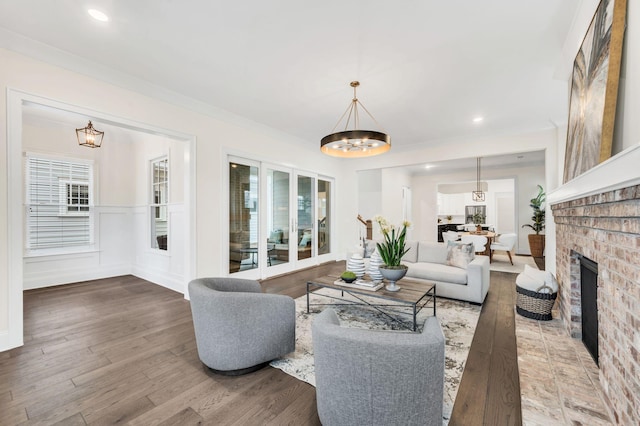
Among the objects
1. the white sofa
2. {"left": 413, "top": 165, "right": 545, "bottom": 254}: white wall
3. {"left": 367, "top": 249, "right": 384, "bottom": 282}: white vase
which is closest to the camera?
{"left": 367, "top": 249, "right": 384, "bottom": 282}: white vase

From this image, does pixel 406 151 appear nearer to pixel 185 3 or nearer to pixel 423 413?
pixel 185 3

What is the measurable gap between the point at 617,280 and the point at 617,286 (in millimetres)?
31

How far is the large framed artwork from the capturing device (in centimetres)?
152

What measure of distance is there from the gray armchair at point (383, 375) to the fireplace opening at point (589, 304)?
1497 mm

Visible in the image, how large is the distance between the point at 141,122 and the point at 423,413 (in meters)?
4.01

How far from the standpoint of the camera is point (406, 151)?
6.25 m

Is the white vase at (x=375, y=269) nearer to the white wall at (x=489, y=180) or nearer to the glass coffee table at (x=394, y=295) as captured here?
the glass coffee table at (x=394, y=295)

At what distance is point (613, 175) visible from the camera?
122 cm

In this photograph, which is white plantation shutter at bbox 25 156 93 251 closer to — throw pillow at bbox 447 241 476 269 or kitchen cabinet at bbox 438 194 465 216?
throw pillow at bbox 447 241 476 269

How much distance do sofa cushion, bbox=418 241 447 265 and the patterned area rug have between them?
78cm

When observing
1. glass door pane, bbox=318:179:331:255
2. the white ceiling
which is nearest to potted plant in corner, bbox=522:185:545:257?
the white ceiling

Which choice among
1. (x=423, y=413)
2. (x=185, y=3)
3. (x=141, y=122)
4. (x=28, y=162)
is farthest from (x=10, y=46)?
(x=423, y=413)

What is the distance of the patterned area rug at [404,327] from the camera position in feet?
6.97

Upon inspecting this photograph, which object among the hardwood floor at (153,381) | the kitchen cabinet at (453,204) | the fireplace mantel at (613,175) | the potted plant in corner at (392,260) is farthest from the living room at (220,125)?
the kitchen cabinet at (453,204)
